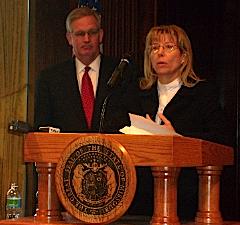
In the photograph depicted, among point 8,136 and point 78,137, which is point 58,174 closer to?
point 78,137

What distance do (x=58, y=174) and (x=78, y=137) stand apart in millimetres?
124

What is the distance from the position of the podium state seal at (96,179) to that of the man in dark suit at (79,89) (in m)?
0.88

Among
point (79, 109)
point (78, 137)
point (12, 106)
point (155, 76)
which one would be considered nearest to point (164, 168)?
point (78, 137)

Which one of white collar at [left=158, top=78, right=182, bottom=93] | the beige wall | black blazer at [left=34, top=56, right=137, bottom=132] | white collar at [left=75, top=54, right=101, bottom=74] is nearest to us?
white collar at [left=158, top=78, right=182, bottom=93]

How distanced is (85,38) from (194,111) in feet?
2.79

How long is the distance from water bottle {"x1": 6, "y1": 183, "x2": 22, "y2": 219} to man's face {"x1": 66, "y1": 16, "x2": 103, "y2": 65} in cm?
121

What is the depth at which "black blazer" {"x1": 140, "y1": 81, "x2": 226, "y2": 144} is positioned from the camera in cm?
238

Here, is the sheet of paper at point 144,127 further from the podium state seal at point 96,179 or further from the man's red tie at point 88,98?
the man's red tie at point 88,98

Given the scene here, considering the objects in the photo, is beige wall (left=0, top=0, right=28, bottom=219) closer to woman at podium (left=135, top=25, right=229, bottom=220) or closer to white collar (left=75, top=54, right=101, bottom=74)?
white collar (left=75, top=54, right=101, bottom=74)

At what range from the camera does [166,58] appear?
2482 millimetres

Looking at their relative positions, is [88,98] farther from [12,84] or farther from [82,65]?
[12,84]

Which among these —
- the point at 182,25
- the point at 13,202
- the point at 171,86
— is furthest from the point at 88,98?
the point at 182,25

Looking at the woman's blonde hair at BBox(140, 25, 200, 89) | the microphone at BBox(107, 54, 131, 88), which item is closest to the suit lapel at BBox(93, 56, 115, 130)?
the woman's blonde hair at BBox(140, 25, 200, 89)

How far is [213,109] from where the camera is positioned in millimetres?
2416
